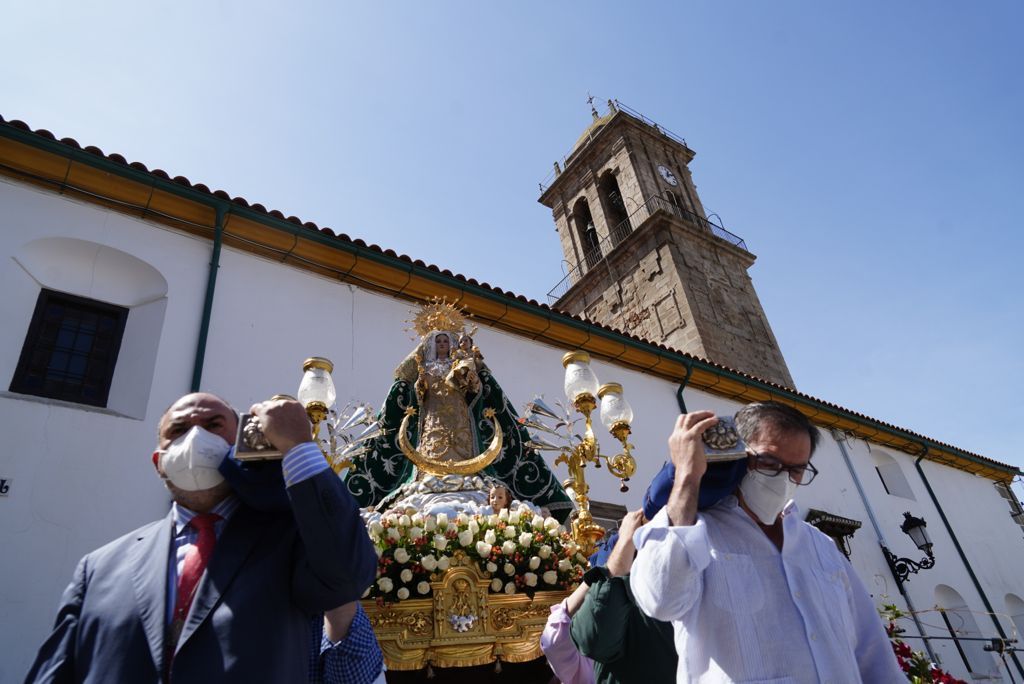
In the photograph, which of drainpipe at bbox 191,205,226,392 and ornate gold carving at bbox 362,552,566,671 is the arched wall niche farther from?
ornate gold carving at bbox 362,552,566,671

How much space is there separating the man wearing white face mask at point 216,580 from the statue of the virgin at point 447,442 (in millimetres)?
2144

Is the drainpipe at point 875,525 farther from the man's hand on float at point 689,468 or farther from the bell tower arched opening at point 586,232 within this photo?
the bell tower arched opening at point 586,232

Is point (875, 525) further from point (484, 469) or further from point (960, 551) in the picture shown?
point (484, 469)

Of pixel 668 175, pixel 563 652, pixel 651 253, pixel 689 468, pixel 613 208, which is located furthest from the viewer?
pixel 613 208

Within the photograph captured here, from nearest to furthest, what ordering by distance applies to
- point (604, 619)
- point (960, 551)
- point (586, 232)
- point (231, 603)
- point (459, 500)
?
point (231, 603), point (604, 619), point (459, 500), point (960, 551), point (586, 232)

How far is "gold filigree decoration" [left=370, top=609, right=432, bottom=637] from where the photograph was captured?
2.89 m

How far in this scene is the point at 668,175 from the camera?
22203 mm

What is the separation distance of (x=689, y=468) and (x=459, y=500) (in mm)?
2316

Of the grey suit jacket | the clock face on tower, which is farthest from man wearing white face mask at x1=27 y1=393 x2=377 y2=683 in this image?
the clock face on tower

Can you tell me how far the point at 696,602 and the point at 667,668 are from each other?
0.60 meters

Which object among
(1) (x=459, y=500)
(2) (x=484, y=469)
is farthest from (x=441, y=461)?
(1) (x=459, y=500)

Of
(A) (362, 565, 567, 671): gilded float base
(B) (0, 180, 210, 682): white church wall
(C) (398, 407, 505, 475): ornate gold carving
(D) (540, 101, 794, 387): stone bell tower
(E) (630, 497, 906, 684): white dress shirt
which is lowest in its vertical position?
(E) (630, 497, 906, 684): white dress shirt

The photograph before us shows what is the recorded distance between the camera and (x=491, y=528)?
10.9 feet

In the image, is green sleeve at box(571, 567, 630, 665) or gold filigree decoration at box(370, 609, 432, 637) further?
gold filigree decoration at box(370, 609, 432, 637)
